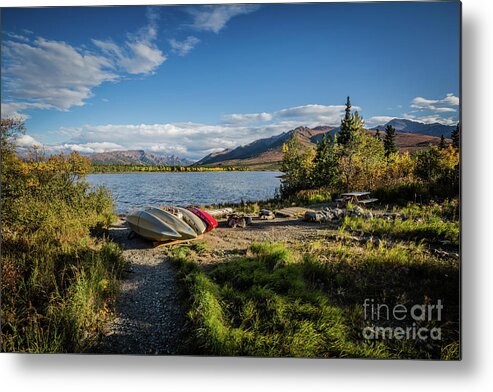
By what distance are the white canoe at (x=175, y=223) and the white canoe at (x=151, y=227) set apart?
2 cm

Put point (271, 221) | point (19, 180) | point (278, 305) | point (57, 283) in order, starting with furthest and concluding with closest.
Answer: point (271, 221) → point (19, 180) → point (57, 283) → point (278, 305)

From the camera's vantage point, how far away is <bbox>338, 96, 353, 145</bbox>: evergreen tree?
265cm

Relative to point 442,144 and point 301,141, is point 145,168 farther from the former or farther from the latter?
point 442,144

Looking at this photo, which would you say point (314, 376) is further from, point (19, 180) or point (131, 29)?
point (131, 29)

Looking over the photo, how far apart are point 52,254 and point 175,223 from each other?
1.28 m

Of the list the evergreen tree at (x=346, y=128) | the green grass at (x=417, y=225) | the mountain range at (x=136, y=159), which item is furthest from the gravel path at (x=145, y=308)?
the evergreen tree at (x=346, y=128)

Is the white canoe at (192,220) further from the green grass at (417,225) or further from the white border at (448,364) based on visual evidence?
the green grass at (417,225)

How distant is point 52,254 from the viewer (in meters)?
2.78

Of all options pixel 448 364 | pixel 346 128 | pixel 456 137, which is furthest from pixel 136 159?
pixel 448 364

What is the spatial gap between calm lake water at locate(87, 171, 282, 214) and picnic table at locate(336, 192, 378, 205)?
897mm

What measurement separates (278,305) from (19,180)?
2951 millimetres

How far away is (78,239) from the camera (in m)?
2.88

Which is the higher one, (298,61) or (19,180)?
(298,61)

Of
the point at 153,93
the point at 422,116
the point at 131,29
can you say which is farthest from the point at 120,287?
the point at 422,116
